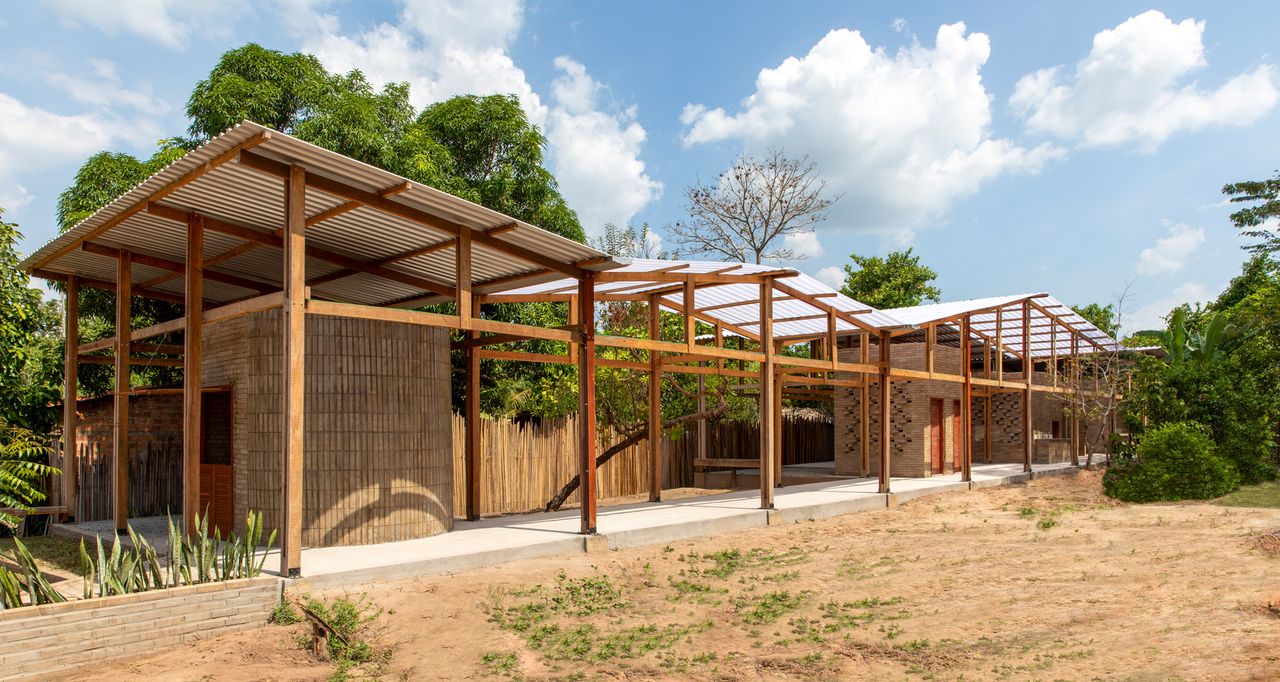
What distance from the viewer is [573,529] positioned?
11000 mm

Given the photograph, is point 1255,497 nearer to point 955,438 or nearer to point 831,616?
point 955,438

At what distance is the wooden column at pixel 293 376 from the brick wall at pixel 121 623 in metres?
0.40

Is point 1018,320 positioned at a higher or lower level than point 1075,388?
higher

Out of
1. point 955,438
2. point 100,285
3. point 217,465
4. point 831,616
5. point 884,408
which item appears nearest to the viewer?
point 831,616

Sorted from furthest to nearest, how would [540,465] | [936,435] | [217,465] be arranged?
[936,435] < [540,465] < [217,465]

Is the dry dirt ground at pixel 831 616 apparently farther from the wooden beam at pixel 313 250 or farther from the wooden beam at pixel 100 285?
the wooden beam at pixel 100 285

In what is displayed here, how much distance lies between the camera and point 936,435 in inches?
810

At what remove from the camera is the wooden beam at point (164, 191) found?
729cm

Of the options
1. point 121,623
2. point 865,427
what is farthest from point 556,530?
point 865,427

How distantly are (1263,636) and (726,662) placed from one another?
164 inches

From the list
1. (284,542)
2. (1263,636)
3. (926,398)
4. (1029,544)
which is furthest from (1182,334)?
(284,542)

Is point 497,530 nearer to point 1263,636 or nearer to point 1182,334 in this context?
point 1263,636

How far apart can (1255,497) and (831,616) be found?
40.3 ft

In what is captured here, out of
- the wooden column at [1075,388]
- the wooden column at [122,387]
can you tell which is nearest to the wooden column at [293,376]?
the wooden column at [122,387]
